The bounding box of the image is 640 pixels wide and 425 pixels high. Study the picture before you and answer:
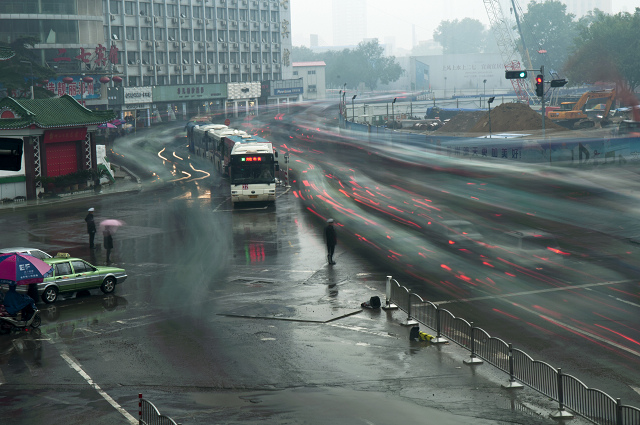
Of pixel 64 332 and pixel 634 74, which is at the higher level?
pixel 634 74

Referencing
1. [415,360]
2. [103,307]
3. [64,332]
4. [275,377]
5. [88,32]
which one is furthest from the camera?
[88,32]

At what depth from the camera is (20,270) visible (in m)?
20.6

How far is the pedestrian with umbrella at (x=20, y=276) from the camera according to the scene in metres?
19.9

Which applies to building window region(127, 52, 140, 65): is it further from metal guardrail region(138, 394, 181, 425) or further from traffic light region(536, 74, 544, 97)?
metal guardrail region(138, 394, 181, 425)

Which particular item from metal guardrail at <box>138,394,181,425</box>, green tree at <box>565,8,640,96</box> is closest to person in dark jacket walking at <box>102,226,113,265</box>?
metal guardrail at <box>138,394,181,425</box>

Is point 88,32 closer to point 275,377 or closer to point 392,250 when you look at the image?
point 392,250

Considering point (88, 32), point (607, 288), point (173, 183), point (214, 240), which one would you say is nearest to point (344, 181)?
point (173, 183)

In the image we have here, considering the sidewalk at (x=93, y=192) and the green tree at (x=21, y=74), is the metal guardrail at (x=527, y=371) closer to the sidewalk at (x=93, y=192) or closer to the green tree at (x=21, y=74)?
the sidewalk at (x=93, y=192)

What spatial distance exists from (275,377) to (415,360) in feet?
11.5

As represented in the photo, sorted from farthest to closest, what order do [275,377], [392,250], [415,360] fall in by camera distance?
[392,250] → [415,360] → [275,377]

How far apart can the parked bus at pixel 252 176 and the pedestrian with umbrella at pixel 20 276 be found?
22.2 m

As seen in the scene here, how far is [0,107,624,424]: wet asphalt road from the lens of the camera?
45.2ft

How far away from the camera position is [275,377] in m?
15.8

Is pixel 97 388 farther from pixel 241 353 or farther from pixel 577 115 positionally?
pixel 577 115
